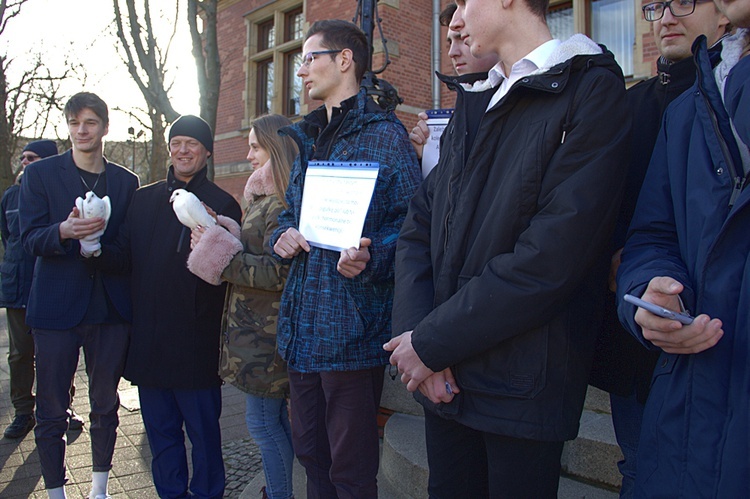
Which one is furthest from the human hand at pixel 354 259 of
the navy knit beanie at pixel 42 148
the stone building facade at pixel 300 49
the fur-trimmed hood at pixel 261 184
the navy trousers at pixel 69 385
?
the stone building facade at pixel 300 49

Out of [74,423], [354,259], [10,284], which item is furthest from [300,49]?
[354,259]

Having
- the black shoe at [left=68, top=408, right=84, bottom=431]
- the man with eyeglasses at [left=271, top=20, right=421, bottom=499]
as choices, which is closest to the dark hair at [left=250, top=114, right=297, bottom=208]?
the man with eyeglasses at [left=271, top=20, right=421, bottom=499]

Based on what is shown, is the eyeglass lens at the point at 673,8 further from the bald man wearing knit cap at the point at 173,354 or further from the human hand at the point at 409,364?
the bald man wearing knit cap at the point at 173,354

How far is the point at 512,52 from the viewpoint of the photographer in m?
1.81

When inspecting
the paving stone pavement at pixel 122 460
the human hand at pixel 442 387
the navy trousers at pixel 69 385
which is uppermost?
the human hand at pixel 442 387

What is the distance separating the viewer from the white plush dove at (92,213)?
322cm

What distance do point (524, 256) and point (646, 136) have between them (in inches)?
28.2

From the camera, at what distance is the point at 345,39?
2.70 meters

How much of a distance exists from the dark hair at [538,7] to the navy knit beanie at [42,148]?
476 cm

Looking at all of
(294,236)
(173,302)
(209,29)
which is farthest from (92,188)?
(209,29)

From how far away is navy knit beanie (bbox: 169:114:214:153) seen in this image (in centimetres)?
333

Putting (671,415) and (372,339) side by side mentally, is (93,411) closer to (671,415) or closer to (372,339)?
(372,339)

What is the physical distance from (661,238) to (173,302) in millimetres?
2451

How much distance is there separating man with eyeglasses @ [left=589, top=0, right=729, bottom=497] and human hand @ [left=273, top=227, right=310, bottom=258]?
1.22 meters
